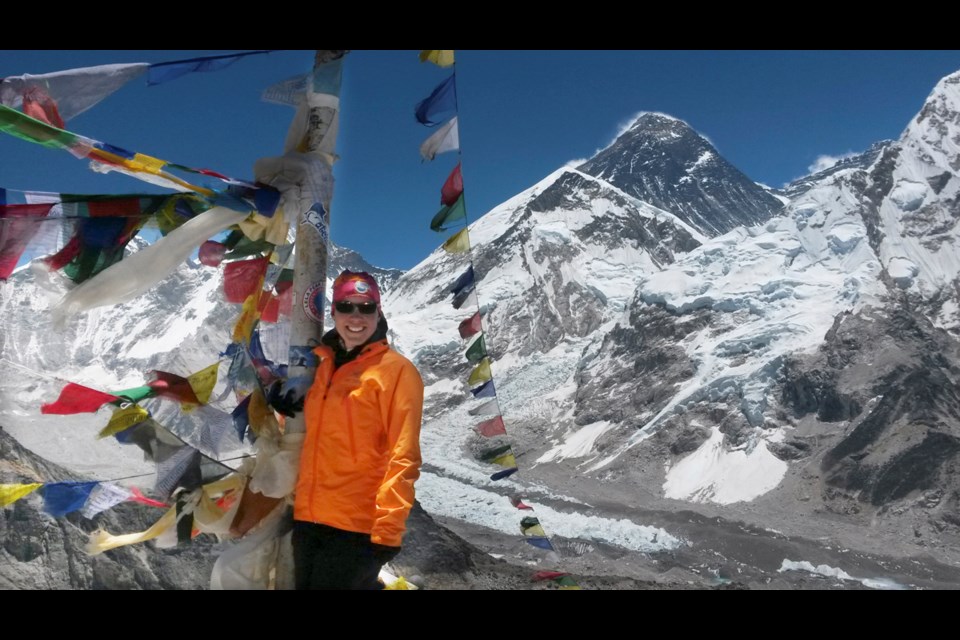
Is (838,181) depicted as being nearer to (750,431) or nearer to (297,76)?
(750,431)

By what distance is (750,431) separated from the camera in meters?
94.6

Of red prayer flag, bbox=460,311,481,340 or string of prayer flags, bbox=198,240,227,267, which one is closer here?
string of prayer flags, bbox=198,240,227,267

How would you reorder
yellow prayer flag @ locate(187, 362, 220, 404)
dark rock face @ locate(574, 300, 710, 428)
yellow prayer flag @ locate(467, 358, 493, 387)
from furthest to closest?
1. dark rock face @ locate(574, 300, 710, 428)
2. yellow prayer flag @ locate(467, 358, 493, 387)
3. yellow prayer flag @ locate(187, 362, 220, 404)

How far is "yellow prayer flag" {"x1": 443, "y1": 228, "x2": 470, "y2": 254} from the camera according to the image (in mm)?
4809

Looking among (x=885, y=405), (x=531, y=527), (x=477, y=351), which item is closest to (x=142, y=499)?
(x=477, y=351)

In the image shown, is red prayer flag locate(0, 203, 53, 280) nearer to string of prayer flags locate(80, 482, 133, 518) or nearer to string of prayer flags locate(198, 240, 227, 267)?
string of prayer flags locate(198, 240, 227, 267)

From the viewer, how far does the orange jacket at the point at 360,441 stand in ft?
10.4

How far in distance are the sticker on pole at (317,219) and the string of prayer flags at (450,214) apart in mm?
990

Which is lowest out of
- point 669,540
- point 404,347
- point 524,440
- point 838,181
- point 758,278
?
point 669,540

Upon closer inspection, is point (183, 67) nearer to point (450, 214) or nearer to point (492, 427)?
point (450, 214)

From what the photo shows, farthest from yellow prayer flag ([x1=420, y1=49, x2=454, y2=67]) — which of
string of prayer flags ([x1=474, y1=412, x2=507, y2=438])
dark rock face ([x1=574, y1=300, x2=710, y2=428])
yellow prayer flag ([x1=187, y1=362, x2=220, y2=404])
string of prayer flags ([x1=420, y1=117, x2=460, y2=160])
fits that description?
dark rock face ([x1=574, y1=300, x2=710, y2=428])

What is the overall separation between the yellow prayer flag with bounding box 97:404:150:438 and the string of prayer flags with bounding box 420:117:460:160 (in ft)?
7.12

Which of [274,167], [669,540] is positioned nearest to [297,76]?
[274,167]

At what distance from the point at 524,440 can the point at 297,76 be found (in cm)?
11599
